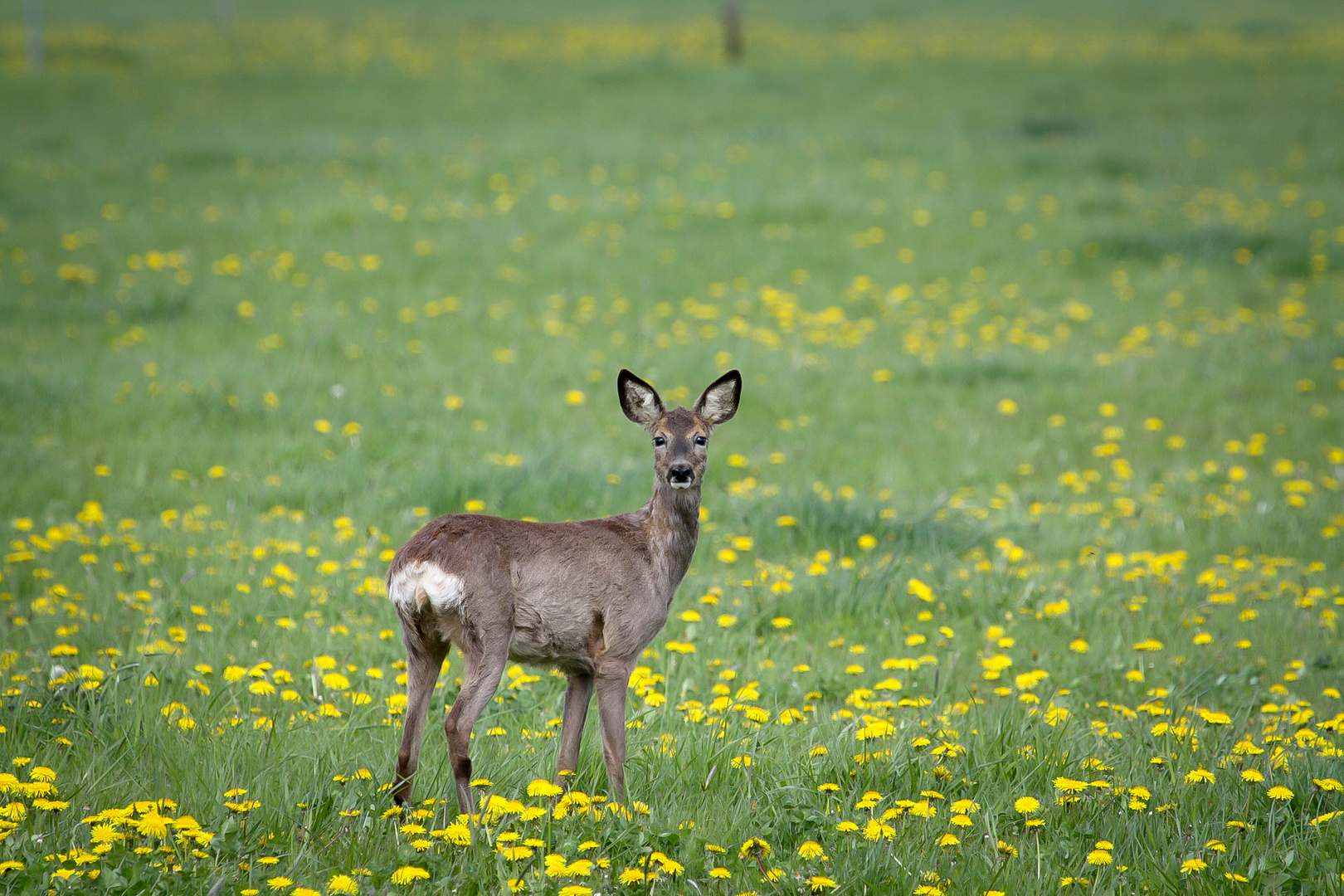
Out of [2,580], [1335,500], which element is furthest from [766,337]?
[2,580]

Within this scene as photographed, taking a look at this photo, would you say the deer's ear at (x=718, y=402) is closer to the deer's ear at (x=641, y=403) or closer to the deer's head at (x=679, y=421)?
the deer's head at (x=679, y=421)

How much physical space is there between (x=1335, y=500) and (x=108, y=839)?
7672mm

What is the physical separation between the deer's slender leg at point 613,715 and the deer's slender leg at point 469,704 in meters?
0.40

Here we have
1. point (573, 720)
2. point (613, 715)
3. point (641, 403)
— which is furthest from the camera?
point (641, 403)

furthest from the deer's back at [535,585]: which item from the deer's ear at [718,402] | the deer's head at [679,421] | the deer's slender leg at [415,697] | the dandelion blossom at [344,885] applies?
the dandelion blossom at [344,885]

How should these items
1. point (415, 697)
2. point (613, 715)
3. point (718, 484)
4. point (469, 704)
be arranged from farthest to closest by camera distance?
point (718, 484)
point (613, 715)
point (415, 697)
point (469, 704)

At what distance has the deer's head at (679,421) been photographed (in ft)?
13.1

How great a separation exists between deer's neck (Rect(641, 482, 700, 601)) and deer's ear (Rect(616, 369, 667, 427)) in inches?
9.7

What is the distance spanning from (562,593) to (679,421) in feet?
2.44

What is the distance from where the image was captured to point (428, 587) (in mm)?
3613

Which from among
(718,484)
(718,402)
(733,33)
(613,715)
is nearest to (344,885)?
(613,715)

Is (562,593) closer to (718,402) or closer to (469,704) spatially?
(469,704)

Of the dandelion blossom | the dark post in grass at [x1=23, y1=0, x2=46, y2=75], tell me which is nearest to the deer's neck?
the dandelion blossom

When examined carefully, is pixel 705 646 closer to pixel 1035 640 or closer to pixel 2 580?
pixel 1035 640
